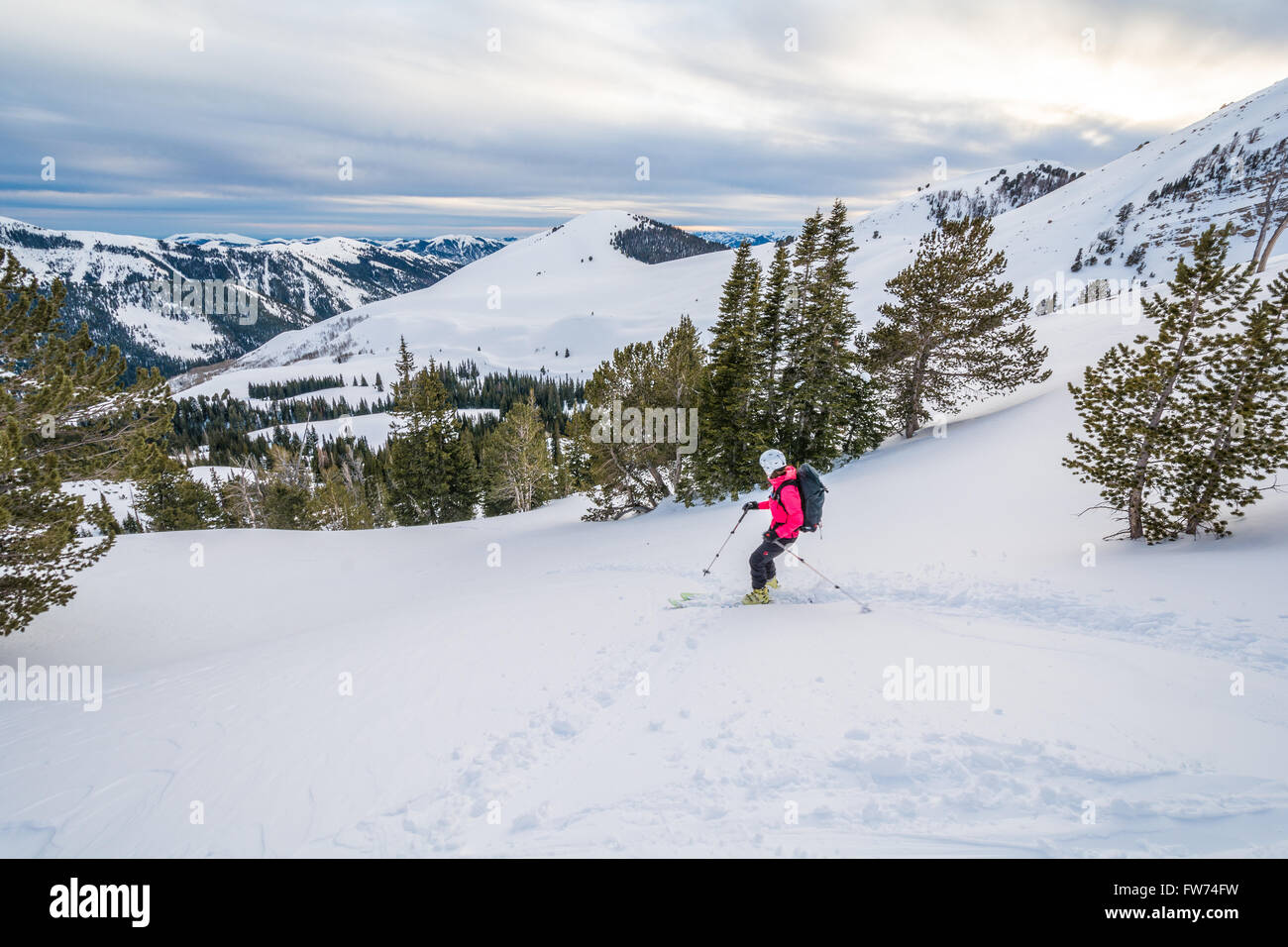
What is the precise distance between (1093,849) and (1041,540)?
902 centimetres

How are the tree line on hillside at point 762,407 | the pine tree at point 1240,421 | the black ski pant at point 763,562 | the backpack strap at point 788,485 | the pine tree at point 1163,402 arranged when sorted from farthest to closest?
the black ski pant at point 763,562, the tree line on hillside at point 762,407, the pine tree at point 1163,402, the backpack strap at point 788,485, the pine tree at point 1240,421

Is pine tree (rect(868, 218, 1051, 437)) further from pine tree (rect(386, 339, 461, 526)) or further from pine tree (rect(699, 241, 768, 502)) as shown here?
pine tree (rect(386, 339, 461, 526))

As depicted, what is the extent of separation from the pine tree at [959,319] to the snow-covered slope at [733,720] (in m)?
12.1

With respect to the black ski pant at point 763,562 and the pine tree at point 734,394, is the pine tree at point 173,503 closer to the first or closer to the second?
the pine tree at point 734,394

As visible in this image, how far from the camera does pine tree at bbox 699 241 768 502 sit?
24.0 m

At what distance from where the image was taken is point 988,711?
5461 millimetres

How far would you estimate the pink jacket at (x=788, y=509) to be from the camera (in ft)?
29.6

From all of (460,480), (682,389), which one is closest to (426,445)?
(460,480)

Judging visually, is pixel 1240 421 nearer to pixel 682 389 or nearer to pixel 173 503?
pixel 682 389

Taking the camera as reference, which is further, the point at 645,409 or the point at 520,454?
the point at 520,454

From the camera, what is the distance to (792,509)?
29.8 feet

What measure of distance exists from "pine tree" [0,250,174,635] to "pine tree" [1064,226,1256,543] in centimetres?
1958

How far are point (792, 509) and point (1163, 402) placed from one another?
24.1 ft

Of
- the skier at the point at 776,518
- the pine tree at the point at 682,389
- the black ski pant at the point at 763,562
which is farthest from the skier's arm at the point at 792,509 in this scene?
the pine tree at the point at 682,389
